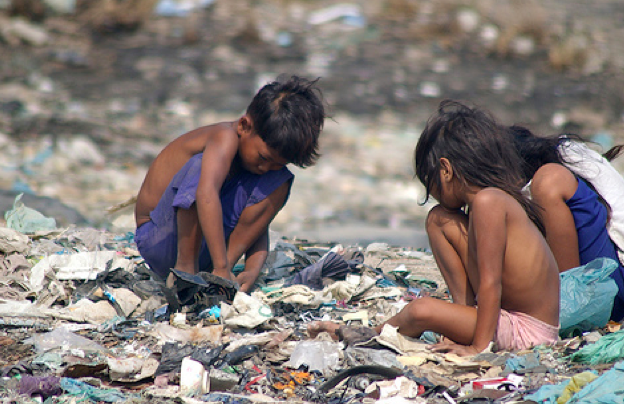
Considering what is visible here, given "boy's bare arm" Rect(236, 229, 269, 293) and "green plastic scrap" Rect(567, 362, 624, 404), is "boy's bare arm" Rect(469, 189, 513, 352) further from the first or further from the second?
"boy's bare arm" Rect(236, 229, 269, 293)

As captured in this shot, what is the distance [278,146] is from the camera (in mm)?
3188

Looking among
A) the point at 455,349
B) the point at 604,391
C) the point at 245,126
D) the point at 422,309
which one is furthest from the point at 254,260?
the point at 604,391

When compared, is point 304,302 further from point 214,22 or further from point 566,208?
point 214,22

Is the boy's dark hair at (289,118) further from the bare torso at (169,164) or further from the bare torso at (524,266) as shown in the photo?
the bare torso at (524,266)

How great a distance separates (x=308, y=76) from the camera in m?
8.73

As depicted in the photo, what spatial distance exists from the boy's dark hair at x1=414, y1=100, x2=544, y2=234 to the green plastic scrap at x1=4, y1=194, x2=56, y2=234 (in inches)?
102

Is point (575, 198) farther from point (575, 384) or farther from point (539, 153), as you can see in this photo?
point (575, 384)

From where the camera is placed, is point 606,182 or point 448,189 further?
point 606,182

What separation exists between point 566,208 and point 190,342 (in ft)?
5.18

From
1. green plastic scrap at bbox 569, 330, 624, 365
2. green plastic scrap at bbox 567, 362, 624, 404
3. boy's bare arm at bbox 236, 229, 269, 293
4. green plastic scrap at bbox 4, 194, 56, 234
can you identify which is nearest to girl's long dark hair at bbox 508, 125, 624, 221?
green plastic scrap at bbox 569, 330, 624, 365

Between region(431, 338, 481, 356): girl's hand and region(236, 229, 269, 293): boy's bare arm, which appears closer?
region(431, 338, 481, 356): girl's hand

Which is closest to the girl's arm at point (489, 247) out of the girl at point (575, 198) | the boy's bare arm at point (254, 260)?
the girl at point (575, 198)

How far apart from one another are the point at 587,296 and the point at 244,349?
136 centimetres

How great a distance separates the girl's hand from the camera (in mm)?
2533
